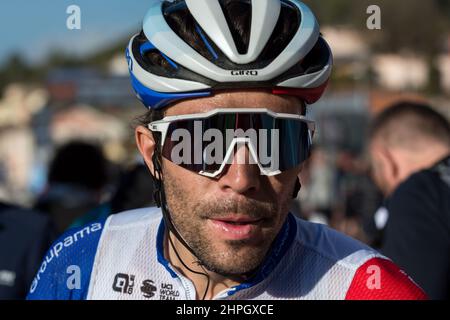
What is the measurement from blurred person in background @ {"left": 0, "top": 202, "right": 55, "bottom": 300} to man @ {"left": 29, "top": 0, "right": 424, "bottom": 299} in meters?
1.51

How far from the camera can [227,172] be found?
8.20 feet

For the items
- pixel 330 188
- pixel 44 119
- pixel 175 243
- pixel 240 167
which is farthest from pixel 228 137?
pixel 44 119

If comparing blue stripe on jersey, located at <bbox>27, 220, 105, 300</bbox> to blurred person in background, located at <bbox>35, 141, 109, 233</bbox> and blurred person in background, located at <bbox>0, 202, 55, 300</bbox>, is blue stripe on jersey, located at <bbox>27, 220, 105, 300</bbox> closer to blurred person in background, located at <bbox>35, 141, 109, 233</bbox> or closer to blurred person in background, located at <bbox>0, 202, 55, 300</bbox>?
blurred person in background, located at <bbox>0, 202, 55, 300</bbox>

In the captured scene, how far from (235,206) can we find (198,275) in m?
0.36

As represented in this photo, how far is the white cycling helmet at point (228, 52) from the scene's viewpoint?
254 centimetres

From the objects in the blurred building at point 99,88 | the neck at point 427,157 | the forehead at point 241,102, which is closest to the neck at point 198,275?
the forehead at point 241,102

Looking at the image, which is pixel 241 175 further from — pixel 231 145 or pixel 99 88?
pixel 99 88

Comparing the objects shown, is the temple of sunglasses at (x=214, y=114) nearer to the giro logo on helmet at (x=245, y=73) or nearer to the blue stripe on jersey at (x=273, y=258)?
the giro logo on helmet at (x=245, y=73)

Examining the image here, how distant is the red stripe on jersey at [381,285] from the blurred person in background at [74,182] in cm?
380

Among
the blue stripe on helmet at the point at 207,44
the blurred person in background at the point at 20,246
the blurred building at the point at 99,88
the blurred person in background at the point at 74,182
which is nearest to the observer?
the blue stripe on helmet at the point at 207,44

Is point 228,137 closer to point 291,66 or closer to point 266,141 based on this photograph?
point 266,141

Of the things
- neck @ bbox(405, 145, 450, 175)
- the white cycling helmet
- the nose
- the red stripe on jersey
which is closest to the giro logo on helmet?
the white cycling helmet

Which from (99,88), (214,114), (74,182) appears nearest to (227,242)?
(214,114)
